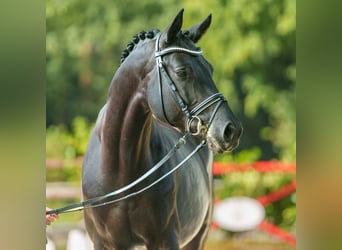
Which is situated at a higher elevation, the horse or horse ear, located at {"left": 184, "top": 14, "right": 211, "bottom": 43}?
horse ear, located at {"left": 184, "top": 14, "right": 211, "bottom": 43}

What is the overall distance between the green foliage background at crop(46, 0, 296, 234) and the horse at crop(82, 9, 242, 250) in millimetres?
1884

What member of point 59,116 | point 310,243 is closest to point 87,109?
point 59,116

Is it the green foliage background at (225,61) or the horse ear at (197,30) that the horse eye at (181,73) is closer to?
the horse ear at (197,30)

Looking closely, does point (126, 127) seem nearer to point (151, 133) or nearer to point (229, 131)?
point (151, 133)

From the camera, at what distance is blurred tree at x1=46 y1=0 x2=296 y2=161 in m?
4.19

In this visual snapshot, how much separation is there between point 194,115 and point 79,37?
259 centimetres

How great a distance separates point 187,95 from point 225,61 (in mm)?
2494

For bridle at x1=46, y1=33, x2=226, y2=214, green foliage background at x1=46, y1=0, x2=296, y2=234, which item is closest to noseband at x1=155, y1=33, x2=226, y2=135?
bridle at x1=46, y1=33, x2=226, y2=214

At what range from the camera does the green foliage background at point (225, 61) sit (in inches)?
165

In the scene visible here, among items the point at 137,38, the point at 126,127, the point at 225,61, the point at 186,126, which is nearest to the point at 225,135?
the point at 186,126

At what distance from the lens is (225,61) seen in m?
4.37

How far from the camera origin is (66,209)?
74.5 inches

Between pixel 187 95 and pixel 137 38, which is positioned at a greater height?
pixel 137 38

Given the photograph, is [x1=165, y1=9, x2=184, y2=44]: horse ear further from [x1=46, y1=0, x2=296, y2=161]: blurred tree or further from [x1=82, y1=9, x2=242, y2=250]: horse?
[x1=46, y1=0, x2=296, y2=161]: blurred tree
